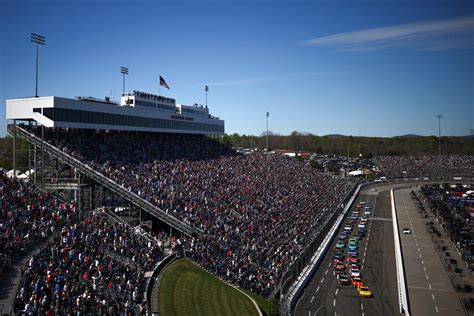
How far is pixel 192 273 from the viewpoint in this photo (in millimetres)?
25531

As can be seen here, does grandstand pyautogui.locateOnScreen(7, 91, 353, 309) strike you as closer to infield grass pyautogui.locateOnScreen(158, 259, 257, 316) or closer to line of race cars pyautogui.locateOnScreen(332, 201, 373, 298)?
infield grass pyautogui.locateOnScreen(158, 259, 257, 316)

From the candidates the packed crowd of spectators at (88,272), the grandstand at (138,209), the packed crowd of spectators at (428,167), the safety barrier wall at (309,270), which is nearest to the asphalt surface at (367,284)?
the safety barrier wall at (309,270)

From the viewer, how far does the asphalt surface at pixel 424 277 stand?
28344 millimetres

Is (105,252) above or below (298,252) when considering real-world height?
above

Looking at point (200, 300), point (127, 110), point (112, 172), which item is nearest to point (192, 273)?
point (200, 300)

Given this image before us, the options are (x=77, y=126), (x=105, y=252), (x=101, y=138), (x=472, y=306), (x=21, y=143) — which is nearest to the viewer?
(x=105, y=252)

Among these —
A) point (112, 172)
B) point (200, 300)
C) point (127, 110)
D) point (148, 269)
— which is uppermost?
point (127, 110)

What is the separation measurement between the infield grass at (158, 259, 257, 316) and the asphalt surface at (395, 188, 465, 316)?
11.5 m

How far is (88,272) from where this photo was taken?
65.8 feet

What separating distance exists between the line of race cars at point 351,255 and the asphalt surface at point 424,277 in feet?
11.7

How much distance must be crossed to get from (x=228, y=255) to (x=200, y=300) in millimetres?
6701

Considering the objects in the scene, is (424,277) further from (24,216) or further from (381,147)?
(381,147)

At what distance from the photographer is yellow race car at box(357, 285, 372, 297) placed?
29672 mm

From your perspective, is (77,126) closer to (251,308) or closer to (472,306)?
(251,308)
